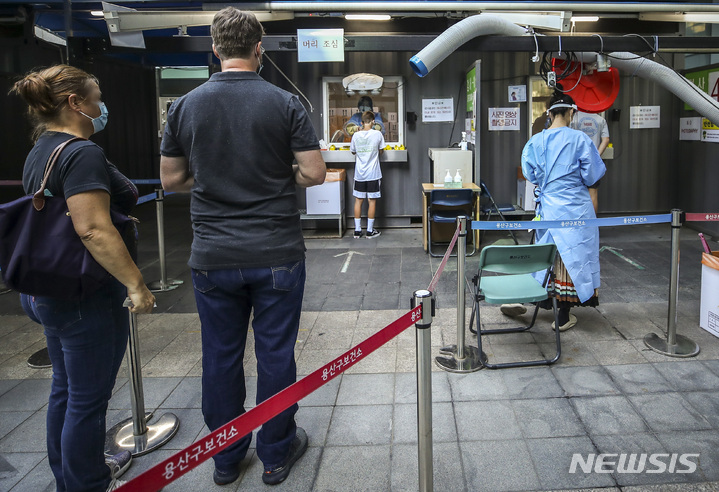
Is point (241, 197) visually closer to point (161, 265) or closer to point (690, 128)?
point (161, 265)

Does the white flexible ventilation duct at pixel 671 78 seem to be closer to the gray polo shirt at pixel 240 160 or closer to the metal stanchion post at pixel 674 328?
the metal stanchion post at pixel 674 328

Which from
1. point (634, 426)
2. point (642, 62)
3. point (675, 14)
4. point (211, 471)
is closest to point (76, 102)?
point (211, 471)

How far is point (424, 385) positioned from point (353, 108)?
309 inches

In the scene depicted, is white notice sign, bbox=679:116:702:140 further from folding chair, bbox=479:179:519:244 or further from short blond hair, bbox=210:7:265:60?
short blond hair, bbox=210:7:265:60

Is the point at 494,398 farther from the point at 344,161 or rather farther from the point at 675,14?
the point at 344,161

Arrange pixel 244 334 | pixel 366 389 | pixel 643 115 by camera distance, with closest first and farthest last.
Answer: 1. pixel 244 334
2. pixel 366 389
3. pixel 643 115

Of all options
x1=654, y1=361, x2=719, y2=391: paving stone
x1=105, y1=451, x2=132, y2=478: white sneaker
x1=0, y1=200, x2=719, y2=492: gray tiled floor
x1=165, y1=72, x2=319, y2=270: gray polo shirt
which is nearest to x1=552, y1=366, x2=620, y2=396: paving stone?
x1=0, y1=200, x2=719, y2=492: gray tiled floor

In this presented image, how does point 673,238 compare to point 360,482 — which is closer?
point 360,482

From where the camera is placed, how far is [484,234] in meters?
9.28

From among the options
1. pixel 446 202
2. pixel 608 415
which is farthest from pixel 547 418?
pixel 446 202

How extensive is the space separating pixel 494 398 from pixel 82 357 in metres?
2.34

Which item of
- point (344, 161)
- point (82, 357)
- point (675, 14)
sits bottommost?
point (82, 357)

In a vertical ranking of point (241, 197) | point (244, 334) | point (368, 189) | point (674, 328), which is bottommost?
point (674, 328)

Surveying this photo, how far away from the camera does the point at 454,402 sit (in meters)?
3.57
